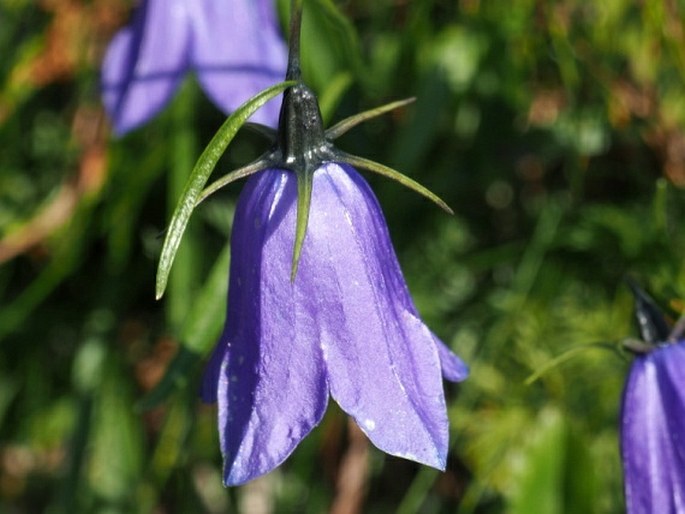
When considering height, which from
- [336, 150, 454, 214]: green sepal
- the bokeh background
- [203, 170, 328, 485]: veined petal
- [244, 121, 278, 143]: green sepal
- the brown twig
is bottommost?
the brown twig

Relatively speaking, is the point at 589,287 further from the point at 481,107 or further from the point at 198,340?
the point at 198,340

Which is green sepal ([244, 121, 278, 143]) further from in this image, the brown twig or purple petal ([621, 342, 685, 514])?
the brown twig

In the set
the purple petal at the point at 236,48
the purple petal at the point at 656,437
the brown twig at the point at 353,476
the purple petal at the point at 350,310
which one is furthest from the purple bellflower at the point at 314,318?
the brown twig at the point at 353,476

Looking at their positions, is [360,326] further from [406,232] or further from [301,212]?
[406,232]

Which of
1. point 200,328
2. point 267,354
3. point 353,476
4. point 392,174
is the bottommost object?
point 353,476

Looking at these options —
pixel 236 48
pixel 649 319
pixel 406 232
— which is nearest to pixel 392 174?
pixel 649 319

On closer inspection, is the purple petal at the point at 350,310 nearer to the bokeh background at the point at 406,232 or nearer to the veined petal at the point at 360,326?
the veined petal at the point at 360,326

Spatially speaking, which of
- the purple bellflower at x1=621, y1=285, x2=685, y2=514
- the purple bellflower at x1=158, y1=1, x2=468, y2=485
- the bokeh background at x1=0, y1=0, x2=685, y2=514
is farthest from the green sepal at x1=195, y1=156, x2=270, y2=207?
the bokeh background at x1=0, y1=0, x2=685, y2=514
